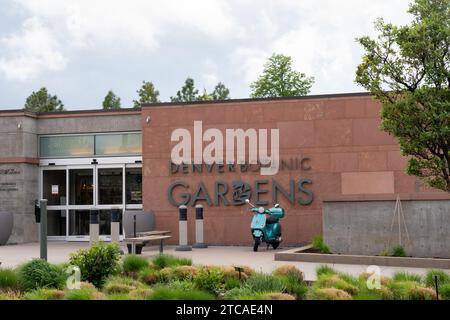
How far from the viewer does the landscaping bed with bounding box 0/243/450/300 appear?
9055 mm

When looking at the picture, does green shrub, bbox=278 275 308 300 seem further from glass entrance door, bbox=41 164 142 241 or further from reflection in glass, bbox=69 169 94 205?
reflection in glass, bbox=69 169 94 205

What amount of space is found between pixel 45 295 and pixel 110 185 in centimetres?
1359

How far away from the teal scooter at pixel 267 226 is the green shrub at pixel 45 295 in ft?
30.4

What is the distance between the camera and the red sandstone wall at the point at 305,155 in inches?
760

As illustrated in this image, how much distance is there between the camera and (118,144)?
2245 centimetres

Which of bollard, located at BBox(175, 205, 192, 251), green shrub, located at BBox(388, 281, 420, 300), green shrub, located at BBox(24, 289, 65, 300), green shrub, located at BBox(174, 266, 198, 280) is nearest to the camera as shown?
green shrub, located at BBox(24, 289, 65, 300)

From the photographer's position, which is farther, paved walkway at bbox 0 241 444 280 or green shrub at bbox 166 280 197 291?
paved walkway at bbox 0 241 444 280

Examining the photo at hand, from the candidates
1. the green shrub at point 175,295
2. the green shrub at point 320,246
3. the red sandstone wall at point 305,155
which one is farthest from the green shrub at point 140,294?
the red sandstone wall at point 305,155

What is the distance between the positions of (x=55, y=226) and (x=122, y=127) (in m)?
4.34

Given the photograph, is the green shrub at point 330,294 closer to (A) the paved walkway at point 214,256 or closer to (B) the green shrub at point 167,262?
(A) the paved walkway at point 214,256

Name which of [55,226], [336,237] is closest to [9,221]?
[55,226]

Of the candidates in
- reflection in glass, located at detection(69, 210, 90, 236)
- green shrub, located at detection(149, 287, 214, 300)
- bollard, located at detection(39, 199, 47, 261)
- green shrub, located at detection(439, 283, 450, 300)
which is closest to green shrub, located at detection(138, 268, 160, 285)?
green shrub, located at detection(149, 287, 214, 300)

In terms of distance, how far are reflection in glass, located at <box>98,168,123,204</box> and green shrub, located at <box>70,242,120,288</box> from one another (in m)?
11.3
